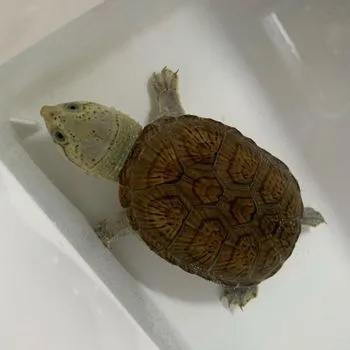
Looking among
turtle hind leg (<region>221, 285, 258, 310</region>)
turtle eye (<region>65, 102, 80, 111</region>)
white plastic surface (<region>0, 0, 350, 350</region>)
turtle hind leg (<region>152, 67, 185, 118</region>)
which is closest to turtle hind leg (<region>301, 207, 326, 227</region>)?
white plastic surface (<region>0, 0, 350, 350</region>)

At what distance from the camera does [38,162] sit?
1423mm

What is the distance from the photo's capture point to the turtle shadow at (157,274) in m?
1.47

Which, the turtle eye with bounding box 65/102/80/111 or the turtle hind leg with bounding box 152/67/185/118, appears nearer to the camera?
the turtle eye with bounding box 65/102/80/111

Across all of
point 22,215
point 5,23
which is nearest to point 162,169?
point 22,215

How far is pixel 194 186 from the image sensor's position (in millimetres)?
1227

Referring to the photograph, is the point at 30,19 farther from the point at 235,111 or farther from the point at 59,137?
the point at 235,111

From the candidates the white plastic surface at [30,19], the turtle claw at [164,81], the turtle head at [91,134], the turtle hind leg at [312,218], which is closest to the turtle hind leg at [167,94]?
A: the turtle claw at [164,81]

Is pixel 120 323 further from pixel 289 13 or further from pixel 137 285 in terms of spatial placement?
pixel 289 13

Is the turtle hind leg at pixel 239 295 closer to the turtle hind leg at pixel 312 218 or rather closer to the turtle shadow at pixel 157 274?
the turtle shadow at pixel 157 274

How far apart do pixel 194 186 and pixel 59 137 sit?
0.28m

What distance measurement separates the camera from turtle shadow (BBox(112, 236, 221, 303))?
147 centimetres

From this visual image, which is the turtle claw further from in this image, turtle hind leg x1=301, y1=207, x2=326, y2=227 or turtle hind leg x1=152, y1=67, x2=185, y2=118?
turtle hind leg x1=301, y1=207, x2=326, y2=227

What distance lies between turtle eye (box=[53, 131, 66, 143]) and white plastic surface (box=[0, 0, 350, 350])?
128 millimetres

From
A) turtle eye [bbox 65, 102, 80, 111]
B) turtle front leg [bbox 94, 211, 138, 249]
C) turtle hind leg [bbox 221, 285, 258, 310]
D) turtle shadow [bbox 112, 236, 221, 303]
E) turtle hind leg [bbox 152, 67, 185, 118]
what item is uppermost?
turtle eye [bbox 65, 102, 80, 111]
